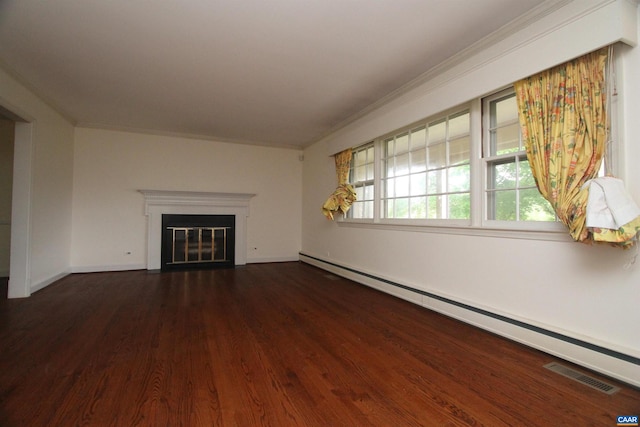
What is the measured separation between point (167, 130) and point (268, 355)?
478 centimetres

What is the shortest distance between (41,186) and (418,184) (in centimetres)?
496

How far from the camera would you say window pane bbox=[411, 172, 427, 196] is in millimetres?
3432

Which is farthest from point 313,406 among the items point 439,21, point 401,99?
point 401,99

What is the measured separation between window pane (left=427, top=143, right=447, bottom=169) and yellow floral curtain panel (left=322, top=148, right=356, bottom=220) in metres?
1.58

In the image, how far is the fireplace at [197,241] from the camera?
557 centimetres

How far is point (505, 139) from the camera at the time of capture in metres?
2.62

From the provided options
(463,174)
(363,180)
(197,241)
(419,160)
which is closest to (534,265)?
(463,174)

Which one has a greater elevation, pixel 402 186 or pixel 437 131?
pixel 437 131

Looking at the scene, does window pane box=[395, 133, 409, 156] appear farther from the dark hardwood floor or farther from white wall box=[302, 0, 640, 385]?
the dark hardwood floor

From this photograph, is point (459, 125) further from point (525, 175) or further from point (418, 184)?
point (525, 175)

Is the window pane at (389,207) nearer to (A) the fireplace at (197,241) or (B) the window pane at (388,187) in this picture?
(B) the window pane at (388,187)

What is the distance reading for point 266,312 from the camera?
3148 millimetres

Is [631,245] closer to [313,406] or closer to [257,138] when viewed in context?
[313,406]

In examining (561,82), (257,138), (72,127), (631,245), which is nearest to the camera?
(631,245)
